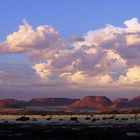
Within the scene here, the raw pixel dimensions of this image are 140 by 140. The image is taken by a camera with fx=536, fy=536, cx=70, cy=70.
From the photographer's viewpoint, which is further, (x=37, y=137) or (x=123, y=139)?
(x=37, y=137)

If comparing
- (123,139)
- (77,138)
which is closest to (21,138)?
(77,138)

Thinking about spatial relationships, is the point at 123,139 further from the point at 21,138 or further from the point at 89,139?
the point at 21,138

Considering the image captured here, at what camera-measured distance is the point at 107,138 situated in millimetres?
68062

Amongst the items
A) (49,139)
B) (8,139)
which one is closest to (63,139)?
(49,139)

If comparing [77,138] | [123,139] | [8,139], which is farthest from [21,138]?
[123,139]

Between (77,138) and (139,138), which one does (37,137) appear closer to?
(77,138)

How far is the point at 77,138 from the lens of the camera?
68.8 metres

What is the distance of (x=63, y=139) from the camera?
6738 cm

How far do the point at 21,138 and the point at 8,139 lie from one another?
2.02m

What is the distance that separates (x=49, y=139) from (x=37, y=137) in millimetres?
3906

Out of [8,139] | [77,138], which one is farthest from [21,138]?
[77,138]

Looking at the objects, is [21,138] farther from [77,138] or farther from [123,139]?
[123,139]

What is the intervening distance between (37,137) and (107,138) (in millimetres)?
9515

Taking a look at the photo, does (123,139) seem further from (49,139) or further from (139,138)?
(49,139)
